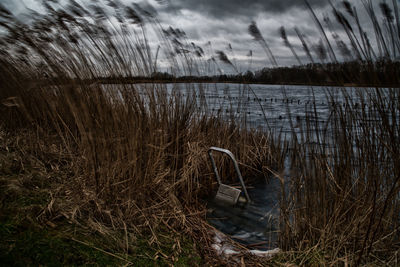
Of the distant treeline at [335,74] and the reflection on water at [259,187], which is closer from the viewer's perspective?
the distant treeline at [335,74]

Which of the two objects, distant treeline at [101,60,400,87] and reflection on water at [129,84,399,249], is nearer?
distant treeline at [101,60,400,87]

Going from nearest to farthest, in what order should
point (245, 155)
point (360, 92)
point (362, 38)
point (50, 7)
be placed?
point (362, 38) < point (360, 92) < point (50, 7) < point (245, 155)

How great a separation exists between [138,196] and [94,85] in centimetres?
98

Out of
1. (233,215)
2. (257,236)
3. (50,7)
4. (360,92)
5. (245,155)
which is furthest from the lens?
(245,155)

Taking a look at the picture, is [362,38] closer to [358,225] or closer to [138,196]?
[358,225]

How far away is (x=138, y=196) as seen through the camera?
2.00 meters

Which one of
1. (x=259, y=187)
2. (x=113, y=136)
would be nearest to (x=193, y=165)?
(x=113, y=136)

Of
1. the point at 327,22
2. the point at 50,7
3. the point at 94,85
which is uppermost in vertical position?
the point at 50,7

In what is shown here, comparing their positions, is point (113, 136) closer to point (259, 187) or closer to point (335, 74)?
point (335, 74)

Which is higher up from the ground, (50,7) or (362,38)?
(50,7)

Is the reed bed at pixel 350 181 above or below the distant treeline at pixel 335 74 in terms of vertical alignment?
below

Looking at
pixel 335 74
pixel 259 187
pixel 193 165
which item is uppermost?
pixel 335 74

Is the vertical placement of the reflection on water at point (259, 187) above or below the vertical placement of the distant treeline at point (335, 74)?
below

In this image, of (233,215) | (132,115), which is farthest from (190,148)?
(233,215)
